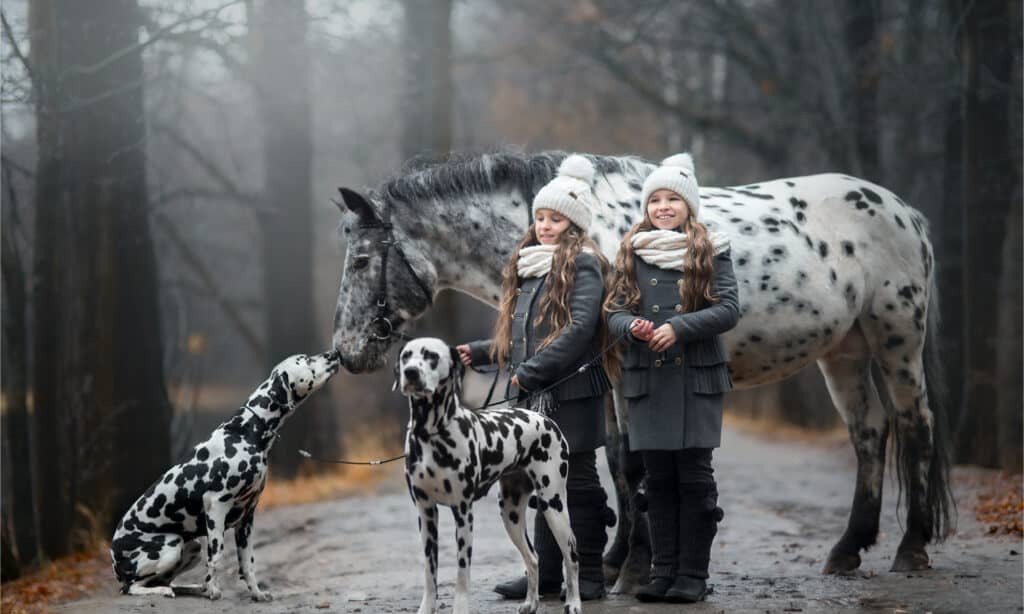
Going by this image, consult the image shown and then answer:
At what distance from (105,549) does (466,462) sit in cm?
520

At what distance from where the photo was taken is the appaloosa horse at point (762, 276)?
6621mm

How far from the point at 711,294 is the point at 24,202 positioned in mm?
6328

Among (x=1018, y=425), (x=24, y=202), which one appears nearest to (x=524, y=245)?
(x=24, y=202)

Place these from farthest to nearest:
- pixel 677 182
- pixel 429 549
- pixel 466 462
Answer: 1. pixel 677 182
2. pixel 429 549
3. pixel 466 462

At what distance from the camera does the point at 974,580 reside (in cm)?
656

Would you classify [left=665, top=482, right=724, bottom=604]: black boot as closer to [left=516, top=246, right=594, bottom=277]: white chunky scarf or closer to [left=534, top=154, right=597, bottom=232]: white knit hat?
[left=516, top=246, right=594, bottom=277]: white chunky scarf

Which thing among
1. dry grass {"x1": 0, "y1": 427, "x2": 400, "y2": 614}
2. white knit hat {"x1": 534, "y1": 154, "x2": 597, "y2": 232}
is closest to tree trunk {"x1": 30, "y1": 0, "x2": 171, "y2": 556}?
dry grass {"x1": 0, "y1": 427, "x2": 400, "y2": 614}

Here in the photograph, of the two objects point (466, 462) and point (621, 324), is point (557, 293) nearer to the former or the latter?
point (621, 324)

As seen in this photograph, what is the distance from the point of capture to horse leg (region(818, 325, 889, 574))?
727 cm

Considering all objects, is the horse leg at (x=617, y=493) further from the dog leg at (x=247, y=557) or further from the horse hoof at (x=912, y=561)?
the dog leg at (x=247, y=557)

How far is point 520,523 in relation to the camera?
5262 millimetres

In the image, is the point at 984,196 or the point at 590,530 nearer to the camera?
the point at 590,530

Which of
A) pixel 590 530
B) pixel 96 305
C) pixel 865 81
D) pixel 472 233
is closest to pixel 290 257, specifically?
pixel 96 305

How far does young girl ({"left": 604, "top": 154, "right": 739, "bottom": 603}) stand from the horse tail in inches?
88.0
